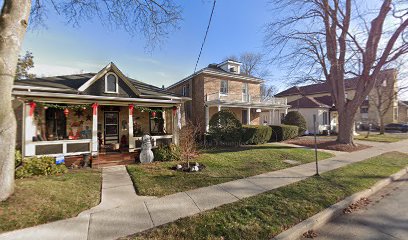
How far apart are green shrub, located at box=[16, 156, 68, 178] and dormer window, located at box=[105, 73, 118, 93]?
414 centimetres

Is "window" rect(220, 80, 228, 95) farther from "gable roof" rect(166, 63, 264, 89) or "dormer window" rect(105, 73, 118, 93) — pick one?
"dormer window" rect(105, 73, 118, 93)

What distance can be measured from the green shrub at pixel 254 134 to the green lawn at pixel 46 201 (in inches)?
408

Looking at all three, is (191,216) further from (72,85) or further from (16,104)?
(16,104)

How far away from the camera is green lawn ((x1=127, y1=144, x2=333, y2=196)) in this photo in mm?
5590

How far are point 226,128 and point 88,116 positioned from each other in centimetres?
885

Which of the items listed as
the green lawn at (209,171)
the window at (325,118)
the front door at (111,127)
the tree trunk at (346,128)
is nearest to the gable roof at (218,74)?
the front door at (111,127)

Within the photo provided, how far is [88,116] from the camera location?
445 inches

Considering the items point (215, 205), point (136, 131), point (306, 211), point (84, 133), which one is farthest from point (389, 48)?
point (84, 133)

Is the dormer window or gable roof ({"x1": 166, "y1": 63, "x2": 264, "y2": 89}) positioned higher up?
gable roof ({"x1": 166, "y1": 63, "x2": 264, "y2": 89})

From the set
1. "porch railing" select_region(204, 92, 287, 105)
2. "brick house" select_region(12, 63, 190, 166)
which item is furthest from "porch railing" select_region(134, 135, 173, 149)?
"porch railing" select_region(204, 92, 287, 105)

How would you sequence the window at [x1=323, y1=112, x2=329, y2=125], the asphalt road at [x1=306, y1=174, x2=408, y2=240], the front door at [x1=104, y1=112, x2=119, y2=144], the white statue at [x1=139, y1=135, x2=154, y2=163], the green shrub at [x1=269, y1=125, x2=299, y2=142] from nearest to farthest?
1. the asphalt road at [x1=306, y1=174, x2=408, y2=240]
2. the white statue at [x1=139, y1=135, x2=154, y2=163]
3. the front door at [x1=104, y1=112, x2=119, y2=144]
4. the green shrub at [x1=269, y1=125, x2=299, y2=142]
5. the window at [x1=323, y1=112, x2=329, y2=125]

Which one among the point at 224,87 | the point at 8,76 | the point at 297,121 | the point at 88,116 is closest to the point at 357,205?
the point at 8,76

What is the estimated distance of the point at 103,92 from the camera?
938 centimetres

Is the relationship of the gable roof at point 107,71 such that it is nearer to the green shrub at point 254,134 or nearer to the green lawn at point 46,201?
the green lawn at point 46,201
